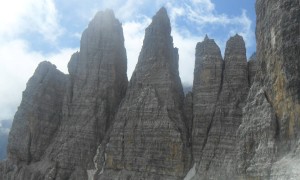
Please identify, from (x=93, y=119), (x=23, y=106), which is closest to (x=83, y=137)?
(x=93, y=119)

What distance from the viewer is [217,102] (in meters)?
56.2

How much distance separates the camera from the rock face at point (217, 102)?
52.6 meters

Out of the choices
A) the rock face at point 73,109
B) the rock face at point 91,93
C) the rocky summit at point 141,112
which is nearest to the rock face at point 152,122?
the rocky summit at point 141,112

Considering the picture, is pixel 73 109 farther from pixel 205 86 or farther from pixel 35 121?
pixel 205 86

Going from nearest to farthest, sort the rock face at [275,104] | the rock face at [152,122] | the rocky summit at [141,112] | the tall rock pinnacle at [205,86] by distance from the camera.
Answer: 1. the rock face at [275,104]
2. the rocky summit at [141,112]
3. the rock face at [152,122]
4. the tall rock pinnacle at [205,86]

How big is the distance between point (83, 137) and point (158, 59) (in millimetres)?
14954

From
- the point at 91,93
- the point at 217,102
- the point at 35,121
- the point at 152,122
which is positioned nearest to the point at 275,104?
the point at 217,102

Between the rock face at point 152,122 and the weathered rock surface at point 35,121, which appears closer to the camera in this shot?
the rock face at point 152,122

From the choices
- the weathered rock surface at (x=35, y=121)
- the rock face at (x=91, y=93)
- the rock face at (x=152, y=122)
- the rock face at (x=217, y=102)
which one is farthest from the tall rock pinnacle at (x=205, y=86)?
the weathered rock surface at (x=35, y=121)

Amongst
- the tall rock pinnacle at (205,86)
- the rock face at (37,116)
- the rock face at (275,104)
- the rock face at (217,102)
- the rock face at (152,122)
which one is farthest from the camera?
the rock face at (37,116)

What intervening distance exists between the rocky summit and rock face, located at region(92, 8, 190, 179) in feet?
0.41

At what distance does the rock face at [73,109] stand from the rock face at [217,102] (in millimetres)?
15235

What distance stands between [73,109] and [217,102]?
22636mm

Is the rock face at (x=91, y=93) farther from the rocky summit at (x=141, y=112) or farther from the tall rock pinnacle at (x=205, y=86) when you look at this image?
the tall rock pinnacle at (x=205, y=86)
